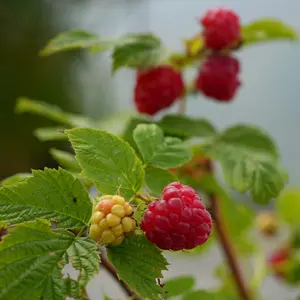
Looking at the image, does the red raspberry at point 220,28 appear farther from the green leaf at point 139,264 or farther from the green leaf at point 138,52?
the green leaf at point 139,264

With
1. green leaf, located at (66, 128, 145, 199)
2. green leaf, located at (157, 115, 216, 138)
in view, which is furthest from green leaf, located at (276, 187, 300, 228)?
green leaf, located at (66, 128, 145, 199)

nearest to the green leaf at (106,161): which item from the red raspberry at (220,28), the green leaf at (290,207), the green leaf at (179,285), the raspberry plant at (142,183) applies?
the raspberry plant at (142,183)

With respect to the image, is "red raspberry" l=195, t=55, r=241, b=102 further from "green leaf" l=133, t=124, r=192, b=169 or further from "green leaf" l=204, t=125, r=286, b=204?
"green leaf" l=133, t=124, r=192, b=169

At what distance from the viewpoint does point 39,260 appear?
12.4 inches

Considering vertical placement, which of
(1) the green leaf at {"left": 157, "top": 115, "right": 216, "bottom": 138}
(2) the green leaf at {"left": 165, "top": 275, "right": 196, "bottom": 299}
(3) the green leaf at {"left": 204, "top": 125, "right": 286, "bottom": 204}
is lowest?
(2) the green leaf at {"left": 165, "top": 275, "right": 196, "bottom": 299}

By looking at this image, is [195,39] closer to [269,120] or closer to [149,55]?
[149,55]

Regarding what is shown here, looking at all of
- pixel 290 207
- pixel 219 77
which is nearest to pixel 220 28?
pixel 219 77

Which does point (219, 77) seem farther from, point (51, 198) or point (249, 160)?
point (51, 198)

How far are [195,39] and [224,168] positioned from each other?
16cm

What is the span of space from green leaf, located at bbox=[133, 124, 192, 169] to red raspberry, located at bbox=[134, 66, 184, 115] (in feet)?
0.49

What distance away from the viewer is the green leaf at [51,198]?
332mm

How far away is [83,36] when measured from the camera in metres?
0.58

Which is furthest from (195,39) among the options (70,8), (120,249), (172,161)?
(70,8)

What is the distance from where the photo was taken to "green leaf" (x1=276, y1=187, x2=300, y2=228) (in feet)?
3.43
